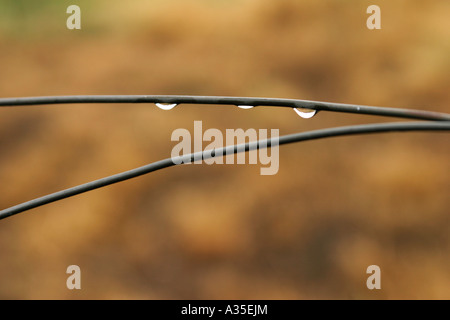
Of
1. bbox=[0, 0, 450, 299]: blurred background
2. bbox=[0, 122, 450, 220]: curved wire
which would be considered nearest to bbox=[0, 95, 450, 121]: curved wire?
bbox=[0, 122, 450, 220]: curved wire

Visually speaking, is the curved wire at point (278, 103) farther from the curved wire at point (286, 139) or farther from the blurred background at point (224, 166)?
the blurred background at point (224, 166)

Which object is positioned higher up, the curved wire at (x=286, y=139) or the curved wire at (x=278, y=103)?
the curved wire at (x=278, y=103)

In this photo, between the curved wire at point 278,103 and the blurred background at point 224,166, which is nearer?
the curved wire at point 278,103

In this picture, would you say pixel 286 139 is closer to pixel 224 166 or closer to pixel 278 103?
pixel 278 103

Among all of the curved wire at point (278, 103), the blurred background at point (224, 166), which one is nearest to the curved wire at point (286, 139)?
the curved wire at point (278, 103)

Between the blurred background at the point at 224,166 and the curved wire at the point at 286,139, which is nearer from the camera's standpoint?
the curved wire at the point at 286,139

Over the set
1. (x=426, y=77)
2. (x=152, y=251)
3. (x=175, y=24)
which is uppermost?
(x=175, y=24)
